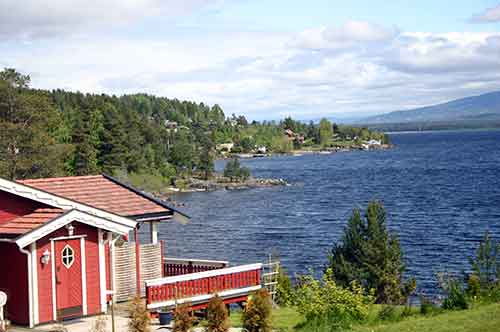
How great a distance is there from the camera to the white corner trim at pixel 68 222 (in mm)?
15953

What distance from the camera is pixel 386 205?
74125mm

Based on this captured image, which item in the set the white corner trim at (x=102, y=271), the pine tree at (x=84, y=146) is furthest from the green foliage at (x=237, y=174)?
the white corner trim at (x=102, y=271)

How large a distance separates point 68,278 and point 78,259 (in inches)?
19.1

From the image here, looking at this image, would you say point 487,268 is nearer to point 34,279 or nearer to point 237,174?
point 34,279

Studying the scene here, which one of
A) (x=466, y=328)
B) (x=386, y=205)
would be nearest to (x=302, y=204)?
(x=386, y=205)

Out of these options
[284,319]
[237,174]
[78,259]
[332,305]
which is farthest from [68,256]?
[237,174]

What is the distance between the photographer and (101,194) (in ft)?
64.2

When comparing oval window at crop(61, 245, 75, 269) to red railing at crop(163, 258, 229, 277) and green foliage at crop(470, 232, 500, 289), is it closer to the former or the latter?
red railing at crop(163, 258, 229, 277)

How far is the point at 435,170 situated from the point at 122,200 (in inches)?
4189

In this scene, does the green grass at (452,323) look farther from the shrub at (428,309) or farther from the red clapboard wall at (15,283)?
the red clapboard wall at (15,283)

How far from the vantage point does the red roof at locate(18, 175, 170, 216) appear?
61.9 feet

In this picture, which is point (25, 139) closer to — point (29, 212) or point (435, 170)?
point (29, 212)

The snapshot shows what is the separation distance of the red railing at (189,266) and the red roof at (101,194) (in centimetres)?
206

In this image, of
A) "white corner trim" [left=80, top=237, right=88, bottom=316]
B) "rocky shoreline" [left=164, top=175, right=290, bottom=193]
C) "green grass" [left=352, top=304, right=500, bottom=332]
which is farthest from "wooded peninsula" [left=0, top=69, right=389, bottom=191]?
"green grass" [left=352, top=304, right=500, bottom=332]
